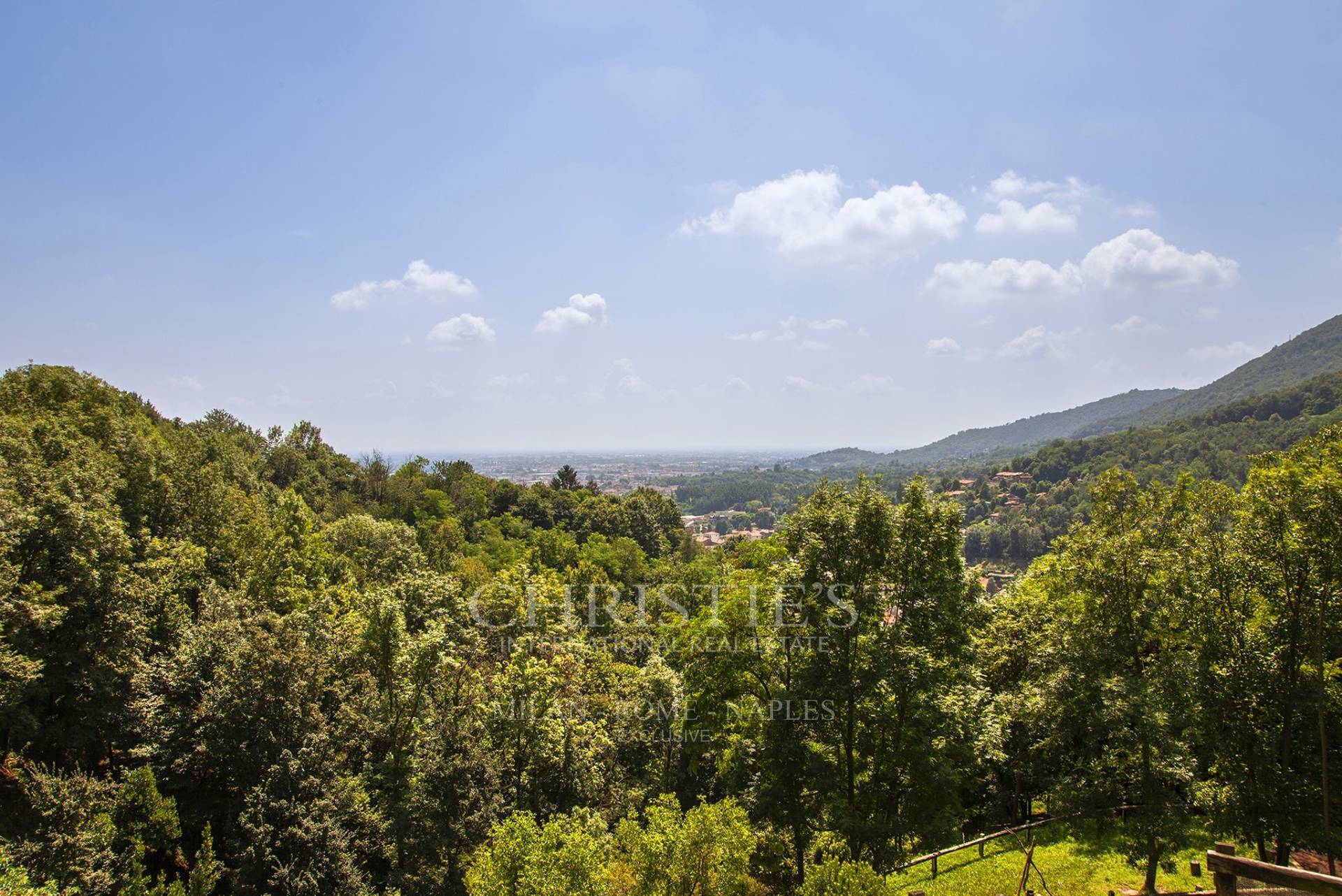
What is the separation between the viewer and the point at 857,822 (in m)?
11.8

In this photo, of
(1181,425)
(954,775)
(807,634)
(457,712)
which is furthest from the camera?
(1181,425)

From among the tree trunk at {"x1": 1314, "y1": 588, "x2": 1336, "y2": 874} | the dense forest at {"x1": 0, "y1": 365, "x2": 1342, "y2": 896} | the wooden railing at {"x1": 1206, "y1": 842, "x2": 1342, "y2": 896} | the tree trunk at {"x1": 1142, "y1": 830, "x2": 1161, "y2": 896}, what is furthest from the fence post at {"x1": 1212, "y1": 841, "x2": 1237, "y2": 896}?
the tree trunk at {"x1": 1314, "y1": 588, "x2": 1336, "y2": 874}

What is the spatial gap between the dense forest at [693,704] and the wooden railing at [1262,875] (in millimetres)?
3898

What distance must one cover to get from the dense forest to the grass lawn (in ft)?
1.93

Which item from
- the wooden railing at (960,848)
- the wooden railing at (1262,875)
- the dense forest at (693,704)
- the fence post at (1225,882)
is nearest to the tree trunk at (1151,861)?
the dense forest at (693,704)

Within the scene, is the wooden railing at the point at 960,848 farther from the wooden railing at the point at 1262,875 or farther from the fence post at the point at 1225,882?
the wooden railing at the point at 1262,875

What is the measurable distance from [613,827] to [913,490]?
15.5 metres

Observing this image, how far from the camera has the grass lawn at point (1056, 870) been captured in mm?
12750

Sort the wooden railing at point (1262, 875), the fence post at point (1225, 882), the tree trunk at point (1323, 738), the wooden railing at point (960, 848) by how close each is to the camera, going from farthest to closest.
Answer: the wooden railing at point (960, 848) < the tree trunk at point (1323, 738) < the fence post at point (1225, 882) < the wooden railing at point (1262, 875)

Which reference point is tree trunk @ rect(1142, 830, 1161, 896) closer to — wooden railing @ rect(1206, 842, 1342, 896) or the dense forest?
the dense forest

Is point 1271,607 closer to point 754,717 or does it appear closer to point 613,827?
point 754,717

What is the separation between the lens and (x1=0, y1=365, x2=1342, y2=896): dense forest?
10945 mm

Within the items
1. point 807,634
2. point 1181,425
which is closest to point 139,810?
point 807,634

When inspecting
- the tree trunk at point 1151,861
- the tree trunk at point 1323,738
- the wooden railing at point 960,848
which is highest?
the tree trunk at point 1323,738
